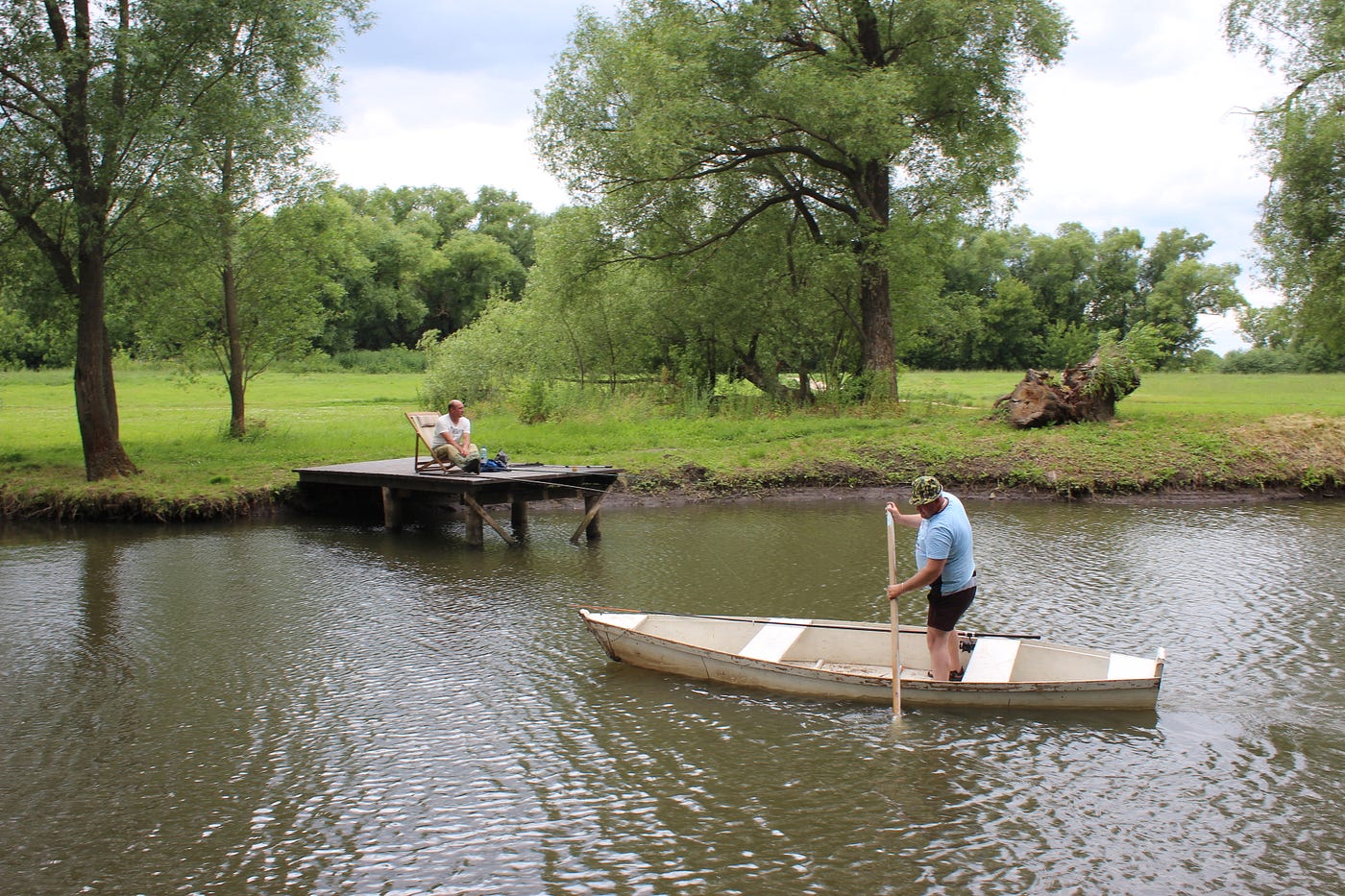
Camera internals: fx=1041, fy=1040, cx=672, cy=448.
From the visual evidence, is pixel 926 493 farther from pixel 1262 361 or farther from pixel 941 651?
pixel 1262 361

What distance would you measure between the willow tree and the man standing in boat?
17.2 metres

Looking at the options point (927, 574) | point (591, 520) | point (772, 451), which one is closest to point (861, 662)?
point (927, 574)

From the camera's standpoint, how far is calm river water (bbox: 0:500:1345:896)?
22.0ft

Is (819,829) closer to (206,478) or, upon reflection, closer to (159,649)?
(159,649)

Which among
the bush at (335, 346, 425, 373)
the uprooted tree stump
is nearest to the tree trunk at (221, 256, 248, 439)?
the uprooted tree stump

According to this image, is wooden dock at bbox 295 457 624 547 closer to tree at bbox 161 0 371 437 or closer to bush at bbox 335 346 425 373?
tree at bbox 161 0 371 437

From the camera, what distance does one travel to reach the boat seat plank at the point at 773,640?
1013cm

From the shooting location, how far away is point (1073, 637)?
36.7 ft

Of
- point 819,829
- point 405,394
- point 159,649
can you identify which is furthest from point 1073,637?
point 405,394

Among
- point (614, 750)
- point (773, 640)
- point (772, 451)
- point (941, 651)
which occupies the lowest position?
point (614, 750)

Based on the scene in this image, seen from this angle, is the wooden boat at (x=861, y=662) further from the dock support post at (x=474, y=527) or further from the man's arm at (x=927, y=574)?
the dock support post at (x=474, y=527)

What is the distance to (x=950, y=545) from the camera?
8.84 meters

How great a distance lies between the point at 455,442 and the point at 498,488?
4.70ft

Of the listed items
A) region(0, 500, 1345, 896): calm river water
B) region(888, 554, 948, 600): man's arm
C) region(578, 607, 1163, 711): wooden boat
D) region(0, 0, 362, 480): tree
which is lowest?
region(0, 500, 1345, 896): calm river water
